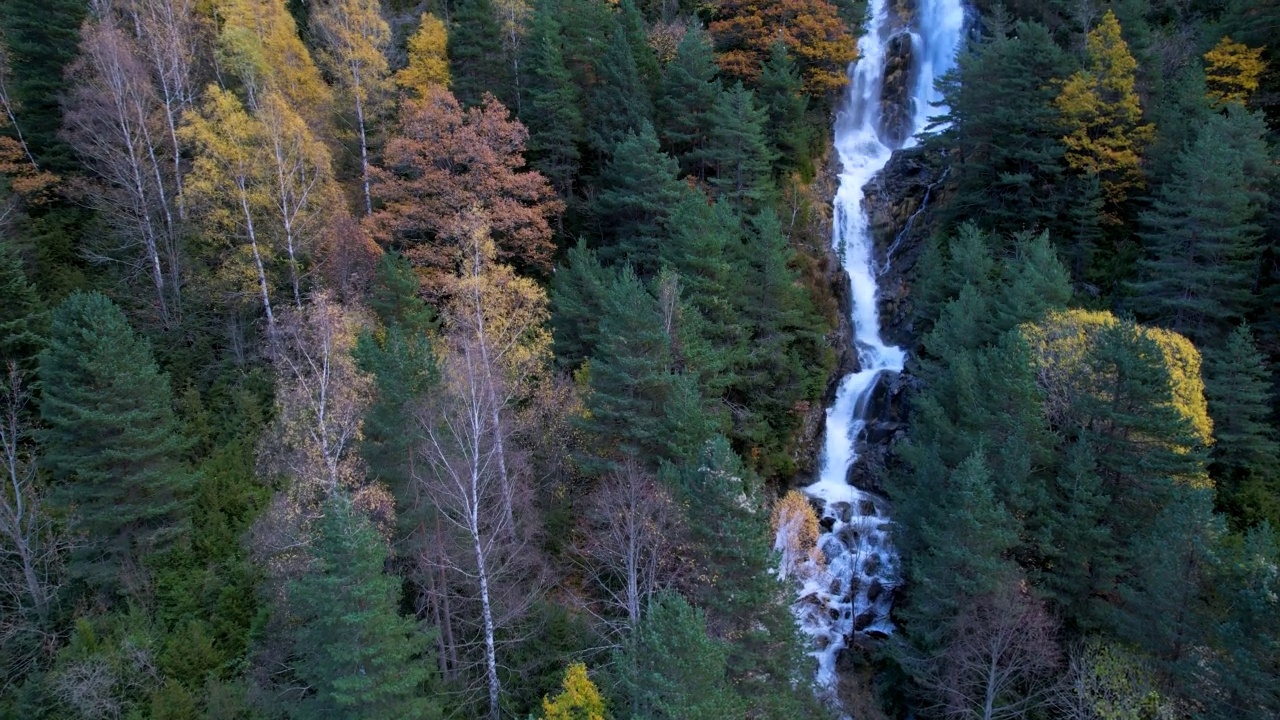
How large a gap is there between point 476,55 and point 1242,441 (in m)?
33.9

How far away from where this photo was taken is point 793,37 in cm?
3816

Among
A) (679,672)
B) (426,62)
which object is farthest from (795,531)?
(426,62)

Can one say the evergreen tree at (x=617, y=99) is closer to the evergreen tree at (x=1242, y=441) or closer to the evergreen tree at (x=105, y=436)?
the evergreen tree at (x=105, y=436)

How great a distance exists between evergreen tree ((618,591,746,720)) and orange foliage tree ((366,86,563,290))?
1812cm

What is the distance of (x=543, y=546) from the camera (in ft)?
71.3

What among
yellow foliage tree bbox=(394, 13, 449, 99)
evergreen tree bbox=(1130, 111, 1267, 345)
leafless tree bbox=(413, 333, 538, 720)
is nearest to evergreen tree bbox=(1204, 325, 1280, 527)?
evergreen tree bbox=(1130, 111, 1267, 345)

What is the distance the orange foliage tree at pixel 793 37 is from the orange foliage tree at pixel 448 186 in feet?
46.9

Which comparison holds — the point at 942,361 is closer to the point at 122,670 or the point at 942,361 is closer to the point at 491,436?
the point at 491,436

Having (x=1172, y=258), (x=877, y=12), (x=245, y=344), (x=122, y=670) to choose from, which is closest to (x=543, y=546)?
(x=122, y=670)

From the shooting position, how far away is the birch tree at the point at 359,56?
31288 millimetres

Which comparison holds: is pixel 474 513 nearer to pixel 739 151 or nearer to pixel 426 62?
pixel 739 151

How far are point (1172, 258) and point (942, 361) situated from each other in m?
8.90

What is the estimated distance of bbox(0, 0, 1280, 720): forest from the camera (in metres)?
17.3

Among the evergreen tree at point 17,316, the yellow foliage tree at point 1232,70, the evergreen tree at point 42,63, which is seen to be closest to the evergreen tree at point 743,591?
the evergreen tree at point 17,316
